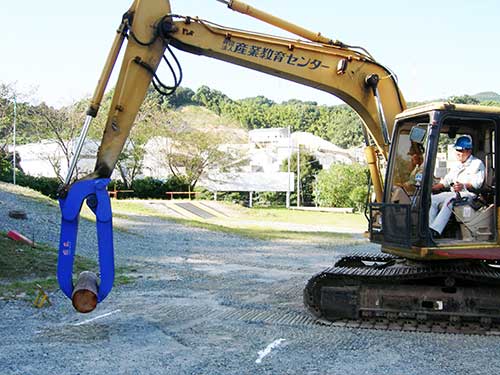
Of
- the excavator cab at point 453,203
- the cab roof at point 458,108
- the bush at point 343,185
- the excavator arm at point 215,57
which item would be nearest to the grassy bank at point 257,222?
the bush at point 343,185

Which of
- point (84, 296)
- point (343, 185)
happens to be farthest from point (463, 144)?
point (343, 185)

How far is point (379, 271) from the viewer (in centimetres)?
774

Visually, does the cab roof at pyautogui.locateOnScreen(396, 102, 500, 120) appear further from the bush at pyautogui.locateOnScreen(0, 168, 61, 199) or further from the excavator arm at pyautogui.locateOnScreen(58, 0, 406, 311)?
the bush at pyautogui.locateOnScreen(0, 168, 61, 199)

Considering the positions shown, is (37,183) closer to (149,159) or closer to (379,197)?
(149,159)

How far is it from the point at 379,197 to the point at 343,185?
4106 centimetres

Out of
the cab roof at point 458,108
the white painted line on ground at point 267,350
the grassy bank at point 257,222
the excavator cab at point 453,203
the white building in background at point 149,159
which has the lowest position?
the white painted line on ground at point 267,350

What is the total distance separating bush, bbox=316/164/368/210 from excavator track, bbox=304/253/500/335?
40168mm

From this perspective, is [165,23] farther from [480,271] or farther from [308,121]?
[308,121]

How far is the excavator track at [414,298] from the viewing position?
7195mm

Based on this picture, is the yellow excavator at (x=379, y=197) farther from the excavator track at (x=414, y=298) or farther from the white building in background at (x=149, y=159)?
the white building in background at (x=149, y=159)

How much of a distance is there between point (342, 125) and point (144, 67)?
358 ft

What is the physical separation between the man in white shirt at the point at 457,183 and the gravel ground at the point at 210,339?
4.29ft

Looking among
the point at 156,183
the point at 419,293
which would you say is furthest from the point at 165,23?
the point at 156,183

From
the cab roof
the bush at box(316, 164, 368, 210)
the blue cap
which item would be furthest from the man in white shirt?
the bush at box(316, 164, 368, 210)
